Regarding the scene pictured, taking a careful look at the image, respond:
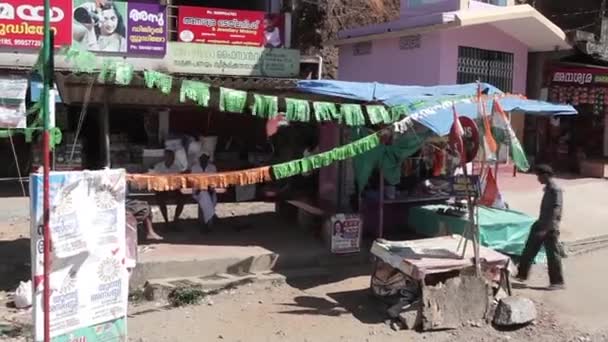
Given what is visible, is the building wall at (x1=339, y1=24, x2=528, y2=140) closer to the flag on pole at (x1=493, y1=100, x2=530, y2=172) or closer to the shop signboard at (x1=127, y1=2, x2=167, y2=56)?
the shop signboard at (x1=127, y1=2, x2=167, y2=56)

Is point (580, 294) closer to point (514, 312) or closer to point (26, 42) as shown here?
point (514, 312)

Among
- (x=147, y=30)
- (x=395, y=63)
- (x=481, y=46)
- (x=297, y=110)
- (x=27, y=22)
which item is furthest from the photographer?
(x=147, y=30)

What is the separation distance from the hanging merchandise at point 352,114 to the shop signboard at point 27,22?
7.59 meters

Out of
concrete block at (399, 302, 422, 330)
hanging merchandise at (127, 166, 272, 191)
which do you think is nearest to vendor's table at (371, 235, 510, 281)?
concrete block at (399, 302, 422, 330)

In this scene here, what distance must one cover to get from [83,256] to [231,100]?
262cm

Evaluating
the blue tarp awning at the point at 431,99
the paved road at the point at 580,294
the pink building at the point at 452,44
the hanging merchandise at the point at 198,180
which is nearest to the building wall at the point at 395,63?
the pink building at the point at 452,44

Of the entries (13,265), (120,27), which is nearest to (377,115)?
(13,265)

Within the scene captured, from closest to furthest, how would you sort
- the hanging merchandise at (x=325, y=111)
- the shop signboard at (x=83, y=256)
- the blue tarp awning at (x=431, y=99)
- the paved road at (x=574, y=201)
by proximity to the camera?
the shop signboard at (x=83, y=256), the blue tarp awning at (x=431, y=99), the hanging merchandise at (x=325, y=111), the paved road at (x=574, y=201)

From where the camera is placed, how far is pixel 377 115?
7.86m

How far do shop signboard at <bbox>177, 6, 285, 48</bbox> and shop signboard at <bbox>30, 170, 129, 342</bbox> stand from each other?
10.6 meters

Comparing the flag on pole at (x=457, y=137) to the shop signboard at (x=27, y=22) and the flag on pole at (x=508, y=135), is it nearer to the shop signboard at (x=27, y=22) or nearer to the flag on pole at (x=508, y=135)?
the flag on pole at (x=508, y=135)

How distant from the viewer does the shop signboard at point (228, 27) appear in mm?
15227

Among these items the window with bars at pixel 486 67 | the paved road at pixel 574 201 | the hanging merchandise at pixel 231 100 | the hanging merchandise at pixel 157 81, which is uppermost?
the window with bars at pixel 486 67

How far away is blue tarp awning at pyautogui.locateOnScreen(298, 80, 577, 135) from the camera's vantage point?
7535mm
